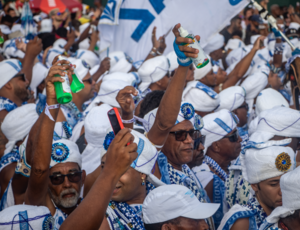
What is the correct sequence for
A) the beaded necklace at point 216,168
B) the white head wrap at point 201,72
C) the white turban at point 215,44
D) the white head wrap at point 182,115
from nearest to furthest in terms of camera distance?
the white head wrap at point 182,115
the beaded necklace at point 216,168
the white head wrap at point 201,72
the white turban at point 215,44

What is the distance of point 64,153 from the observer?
2.99 m

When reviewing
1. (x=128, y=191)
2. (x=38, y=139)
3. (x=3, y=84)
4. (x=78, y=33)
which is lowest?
(x=78, y=33)

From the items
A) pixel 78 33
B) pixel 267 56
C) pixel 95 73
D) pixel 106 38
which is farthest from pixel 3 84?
pixel 78 33

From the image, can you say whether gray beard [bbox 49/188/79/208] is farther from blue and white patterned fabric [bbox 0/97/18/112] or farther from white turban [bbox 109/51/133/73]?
white turban [bbox 109/51/133/73]

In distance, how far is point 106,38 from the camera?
6.51 metres

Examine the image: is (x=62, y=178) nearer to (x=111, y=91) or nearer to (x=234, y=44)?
(x=111, y=91)

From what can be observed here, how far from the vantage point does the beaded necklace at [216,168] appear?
151 inches

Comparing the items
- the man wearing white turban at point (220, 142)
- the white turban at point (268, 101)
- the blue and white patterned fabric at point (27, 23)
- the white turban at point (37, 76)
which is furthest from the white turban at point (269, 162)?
the blue and white patterned fabric at point (27, 23)

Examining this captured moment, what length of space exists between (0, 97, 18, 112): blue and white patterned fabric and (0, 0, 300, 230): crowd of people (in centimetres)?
1

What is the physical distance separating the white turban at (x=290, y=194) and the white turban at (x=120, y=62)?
4305 millimetres

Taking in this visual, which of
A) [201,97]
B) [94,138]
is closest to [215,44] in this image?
[201,97]

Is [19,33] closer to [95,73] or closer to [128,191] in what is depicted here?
[95,73]

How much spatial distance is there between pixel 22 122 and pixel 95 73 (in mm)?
2650

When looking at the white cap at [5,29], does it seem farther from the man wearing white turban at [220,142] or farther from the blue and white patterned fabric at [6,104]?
the man wearing white turban at [220,142]
